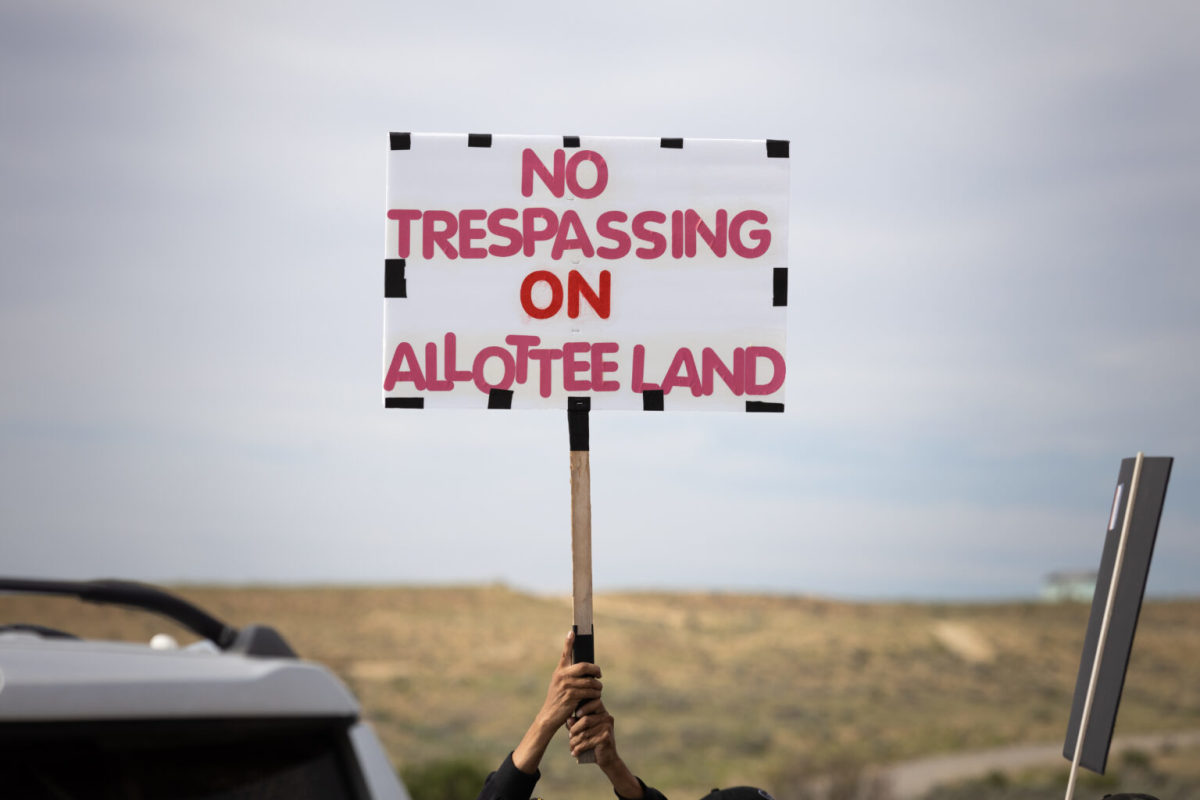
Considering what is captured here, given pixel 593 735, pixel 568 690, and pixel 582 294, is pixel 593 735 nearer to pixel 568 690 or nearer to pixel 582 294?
pixel 568 690

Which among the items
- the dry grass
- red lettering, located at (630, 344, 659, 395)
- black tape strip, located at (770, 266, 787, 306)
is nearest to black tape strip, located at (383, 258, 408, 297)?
red lettering, located at (630, 344, 659, 395)

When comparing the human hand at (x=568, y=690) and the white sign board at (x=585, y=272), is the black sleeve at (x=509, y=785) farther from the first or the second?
the white sign board at (x=585, y=272)

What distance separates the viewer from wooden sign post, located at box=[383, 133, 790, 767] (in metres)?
4.34

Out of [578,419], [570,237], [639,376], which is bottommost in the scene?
[578,419]

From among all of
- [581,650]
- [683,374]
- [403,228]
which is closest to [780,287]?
[683,374]

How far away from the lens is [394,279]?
14.2 ft

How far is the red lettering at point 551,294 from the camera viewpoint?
439 cm

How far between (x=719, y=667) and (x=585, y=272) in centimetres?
6347

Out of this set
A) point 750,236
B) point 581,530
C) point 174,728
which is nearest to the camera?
point 174,728

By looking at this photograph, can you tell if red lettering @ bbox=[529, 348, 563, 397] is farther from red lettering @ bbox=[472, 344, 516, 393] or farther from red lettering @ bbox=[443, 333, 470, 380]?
red lettering @ bbox=[443, 333, 470, 380]

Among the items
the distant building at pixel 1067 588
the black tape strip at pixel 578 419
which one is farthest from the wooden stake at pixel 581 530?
the distant building at pixel 1067 588

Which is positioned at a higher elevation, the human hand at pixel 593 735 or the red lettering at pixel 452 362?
the red lettering at pixel 452 362

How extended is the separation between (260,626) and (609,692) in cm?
6161

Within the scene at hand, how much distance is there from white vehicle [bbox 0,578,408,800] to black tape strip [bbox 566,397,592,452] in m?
2.63
